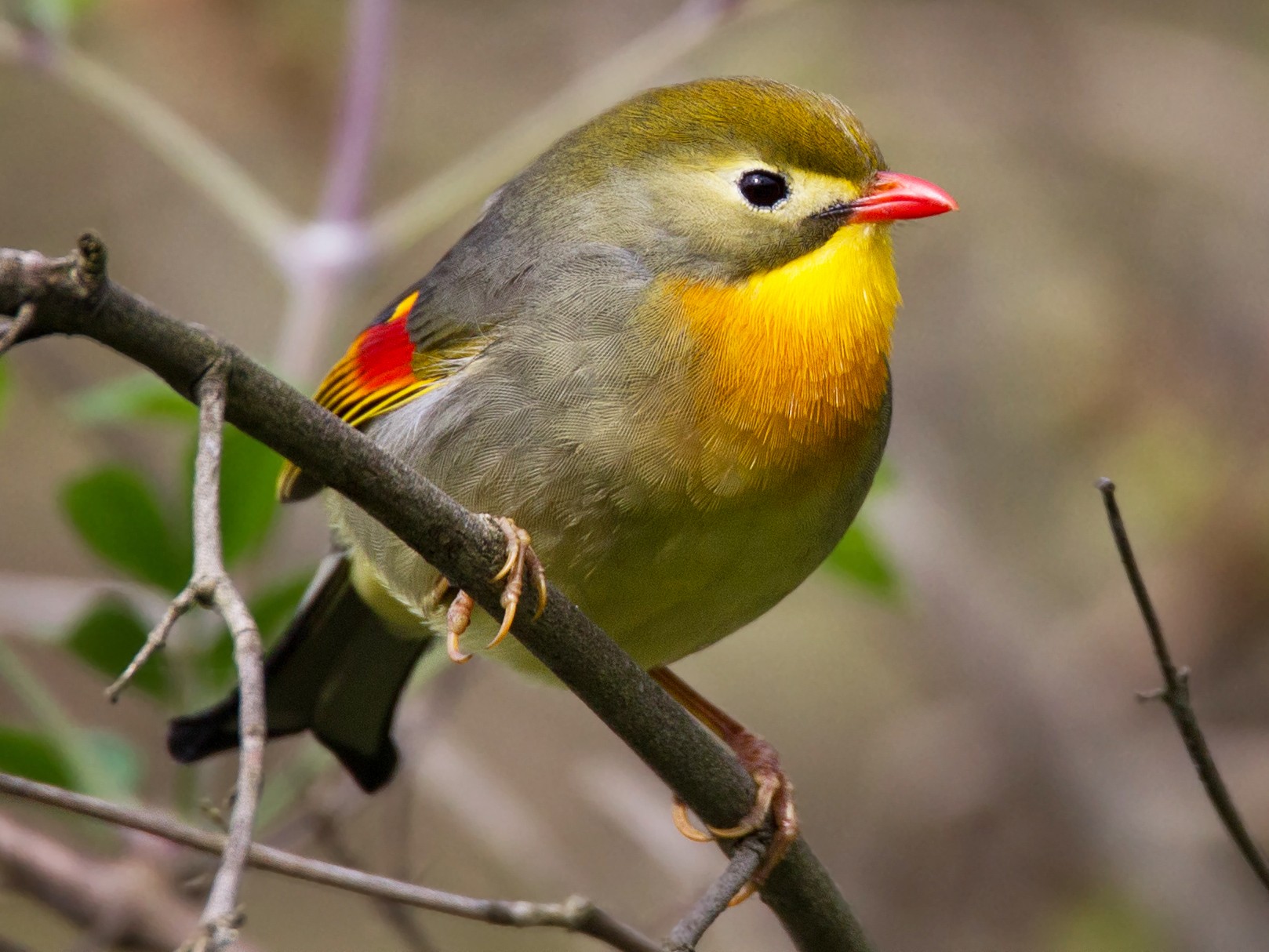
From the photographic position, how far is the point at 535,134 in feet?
14.3

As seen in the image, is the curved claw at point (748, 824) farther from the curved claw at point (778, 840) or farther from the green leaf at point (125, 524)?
the green leaf at point (125, 524)

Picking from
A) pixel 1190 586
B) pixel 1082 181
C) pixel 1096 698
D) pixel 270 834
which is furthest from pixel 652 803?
pixel 1082 181

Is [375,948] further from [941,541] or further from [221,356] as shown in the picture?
[221,356]

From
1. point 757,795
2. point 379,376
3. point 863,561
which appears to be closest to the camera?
point 757,795

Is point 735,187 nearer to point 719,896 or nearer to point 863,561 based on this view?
point 863,561

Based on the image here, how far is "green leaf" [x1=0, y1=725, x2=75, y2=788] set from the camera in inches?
139

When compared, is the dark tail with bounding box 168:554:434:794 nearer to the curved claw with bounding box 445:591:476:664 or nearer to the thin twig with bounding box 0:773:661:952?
the curved claw with bounding box 445:591:476:664

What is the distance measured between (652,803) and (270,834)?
4.35 ft

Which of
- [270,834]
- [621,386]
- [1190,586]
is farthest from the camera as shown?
[1190,586]

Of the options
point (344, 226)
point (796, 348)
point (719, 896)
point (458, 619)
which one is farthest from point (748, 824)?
point (344, 226)

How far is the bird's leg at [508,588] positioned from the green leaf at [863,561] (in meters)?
1.02

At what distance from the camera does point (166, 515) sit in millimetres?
3686

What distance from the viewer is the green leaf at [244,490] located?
3.66 meters

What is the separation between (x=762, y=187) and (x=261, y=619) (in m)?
1.69
